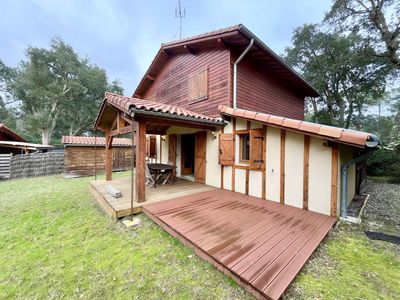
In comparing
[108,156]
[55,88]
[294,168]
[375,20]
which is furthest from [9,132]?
[375,20]

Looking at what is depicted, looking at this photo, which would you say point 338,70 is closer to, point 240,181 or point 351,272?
point 240,181

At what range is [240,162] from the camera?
5.64 meters

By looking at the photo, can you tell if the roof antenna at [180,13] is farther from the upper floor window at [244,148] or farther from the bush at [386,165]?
the bush at [386,165]

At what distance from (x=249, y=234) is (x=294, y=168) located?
7.49 feet

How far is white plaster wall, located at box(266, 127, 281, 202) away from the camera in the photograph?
4.71 metres

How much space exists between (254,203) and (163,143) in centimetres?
620

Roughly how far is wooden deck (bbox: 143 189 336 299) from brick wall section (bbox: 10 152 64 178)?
10.5m

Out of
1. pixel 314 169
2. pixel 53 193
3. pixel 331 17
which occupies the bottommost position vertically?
pixel 53 193

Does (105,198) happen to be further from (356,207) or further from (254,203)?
(356,207)

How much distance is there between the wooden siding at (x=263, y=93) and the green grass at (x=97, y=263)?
511 centimetres

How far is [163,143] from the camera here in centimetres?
948

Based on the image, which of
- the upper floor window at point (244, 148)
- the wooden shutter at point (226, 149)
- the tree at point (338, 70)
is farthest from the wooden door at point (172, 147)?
the tree at point (338, 70)

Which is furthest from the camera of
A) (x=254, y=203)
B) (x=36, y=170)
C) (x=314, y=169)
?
(x=36, y=170)

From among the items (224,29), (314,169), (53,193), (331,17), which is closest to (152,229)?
(314,169)
